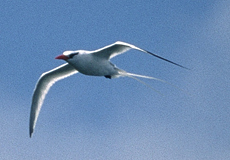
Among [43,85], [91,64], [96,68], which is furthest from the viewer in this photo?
[43,85]

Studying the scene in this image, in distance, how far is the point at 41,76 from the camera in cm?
2581

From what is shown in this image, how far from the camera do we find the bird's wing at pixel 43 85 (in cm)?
2552

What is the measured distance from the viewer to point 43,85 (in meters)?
26.1

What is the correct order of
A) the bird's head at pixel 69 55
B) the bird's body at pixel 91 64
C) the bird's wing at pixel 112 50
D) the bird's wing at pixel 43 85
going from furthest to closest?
the bird's wing at pixel 43 85 → the bird's head at pixel 69 55 → the bird's body at pixel 91 64 → the bird's wing at pixel 112 50

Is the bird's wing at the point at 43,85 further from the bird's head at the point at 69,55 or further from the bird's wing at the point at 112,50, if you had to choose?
the bird's wing at the point at 112,50

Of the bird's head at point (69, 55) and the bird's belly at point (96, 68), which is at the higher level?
the bird's head at point (69, 55)

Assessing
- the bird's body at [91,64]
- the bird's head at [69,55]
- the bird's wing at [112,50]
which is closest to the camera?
the bird's wing at [112,50]

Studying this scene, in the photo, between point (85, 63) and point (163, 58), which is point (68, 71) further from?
point (163, 58)

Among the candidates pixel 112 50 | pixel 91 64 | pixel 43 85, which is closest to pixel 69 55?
pixel 91 64

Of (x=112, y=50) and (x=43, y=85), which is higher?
(x=112, y=50)

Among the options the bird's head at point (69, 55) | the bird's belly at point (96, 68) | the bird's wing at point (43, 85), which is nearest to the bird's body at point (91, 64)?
the bird's belly at point (96, 68)

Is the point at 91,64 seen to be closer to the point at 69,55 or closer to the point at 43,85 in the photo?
Result: the point at 69,55

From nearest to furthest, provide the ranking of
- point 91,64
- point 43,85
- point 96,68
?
point 91,64 → point 96,68 → point 43,85

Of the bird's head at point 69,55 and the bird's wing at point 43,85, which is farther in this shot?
the bird's wing at point 43,85
